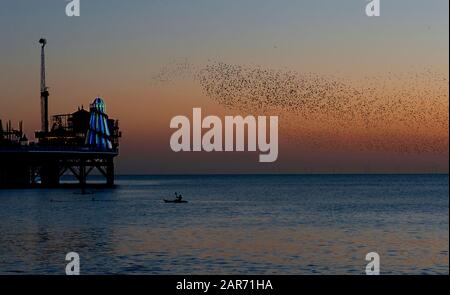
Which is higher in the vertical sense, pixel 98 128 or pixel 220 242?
pixel 98 128

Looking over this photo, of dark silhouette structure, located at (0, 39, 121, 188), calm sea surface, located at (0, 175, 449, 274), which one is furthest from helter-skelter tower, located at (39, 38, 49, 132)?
calm sea surface, located at (0, 175, 449, 274)

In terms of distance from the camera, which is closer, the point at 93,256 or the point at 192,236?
the point at 93,256

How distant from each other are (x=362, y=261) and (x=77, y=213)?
160ft

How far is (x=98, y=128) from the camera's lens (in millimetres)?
154375

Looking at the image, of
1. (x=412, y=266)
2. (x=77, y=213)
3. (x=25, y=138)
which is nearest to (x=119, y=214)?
(x=77, y=213)

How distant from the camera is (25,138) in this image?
155 meters

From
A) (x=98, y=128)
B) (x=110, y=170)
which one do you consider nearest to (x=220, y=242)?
(x=98, y=128)

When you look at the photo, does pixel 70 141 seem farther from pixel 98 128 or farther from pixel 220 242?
pixel 220 242

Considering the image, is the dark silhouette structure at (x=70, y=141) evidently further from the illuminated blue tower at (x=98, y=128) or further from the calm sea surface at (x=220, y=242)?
the calm sea surface at (x=220, y=242)

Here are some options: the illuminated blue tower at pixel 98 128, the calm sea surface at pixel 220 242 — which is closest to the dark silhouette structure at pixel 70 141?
the illuminated blue tower at pixel 98 128

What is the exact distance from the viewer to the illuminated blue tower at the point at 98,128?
501 feet

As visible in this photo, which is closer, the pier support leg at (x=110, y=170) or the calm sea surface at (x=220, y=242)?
the calm sea surface at (x=220, y=242)
